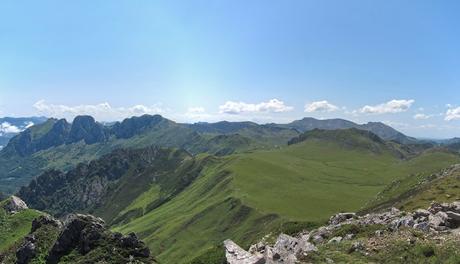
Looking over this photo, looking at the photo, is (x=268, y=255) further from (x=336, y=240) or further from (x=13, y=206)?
(x=13, y=206)

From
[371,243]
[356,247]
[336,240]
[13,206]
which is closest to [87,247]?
[336,240]

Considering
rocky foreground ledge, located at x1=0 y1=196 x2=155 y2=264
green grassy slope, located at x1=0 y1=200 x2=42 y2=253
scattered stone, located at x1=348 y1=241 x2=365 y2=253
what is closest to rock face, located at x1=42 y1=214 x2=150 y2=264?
rocky foreground ledge, located at x1=0 y1=196 x2=155 y2=264

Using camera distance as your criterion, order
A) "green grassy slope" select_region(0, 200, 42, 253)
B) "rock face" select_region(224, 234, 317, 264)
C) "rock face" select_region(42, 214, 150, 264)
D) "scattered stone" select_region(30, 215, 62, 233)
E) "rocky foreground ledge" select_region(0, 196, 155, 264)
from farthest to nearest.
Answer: "green grassy slope" select_region(0, 200, 42, 253), "scattered stone" select_region(30, 215, 62, 233), "rock face" select_region(42, 214, 150, 264), "rocky foreground ledge" select_region(0, 196, 155, 264), "rock face" select_region(224, 234, 317, 264)

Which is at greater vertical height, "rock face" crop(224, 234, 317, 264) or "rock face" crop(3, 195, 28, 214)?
"rock face" crop(224, 234, 317, 264)

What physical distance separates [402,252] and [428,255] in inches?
92.1

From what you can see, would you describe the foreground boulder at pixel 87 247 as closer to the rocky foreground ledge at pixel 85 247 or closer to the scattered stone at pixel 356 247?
the rocky foreground ledge at pixel 85 247

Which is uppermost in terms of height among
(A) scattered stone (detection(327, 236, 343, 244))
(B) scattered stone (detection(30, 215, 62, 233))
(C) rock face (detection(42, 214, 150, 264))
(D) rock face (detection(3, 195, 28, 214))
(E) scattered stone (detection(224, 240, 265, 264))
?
(E) scattered stone (detection(224, 240, 265, 264))

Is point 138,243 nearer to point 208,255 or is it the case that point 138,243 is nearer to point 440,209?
point 208,255

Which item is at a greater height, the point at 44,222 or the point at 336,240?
the point at 336,240

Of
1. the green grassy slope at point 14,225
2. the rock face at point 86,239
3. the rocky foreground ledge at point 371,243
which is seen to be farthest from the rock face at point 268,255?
the green grassy slope at point 14,225

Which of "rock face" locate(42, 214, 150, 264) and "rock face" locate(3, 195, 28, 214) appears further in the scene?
"rock face" locate(3, 195, 28, 214)

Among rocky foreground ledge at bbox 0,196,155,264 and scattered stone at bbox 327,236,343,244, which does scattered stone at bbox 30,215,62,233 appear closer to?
rocky foreground ledge at bbox 0,196,155,264

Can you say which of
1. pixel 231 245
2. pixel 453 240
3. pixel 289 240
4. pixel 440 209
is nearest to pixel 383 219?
pixel 440 209

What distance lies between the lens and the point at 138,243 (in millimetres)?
81125
